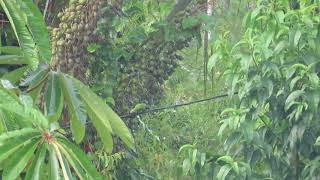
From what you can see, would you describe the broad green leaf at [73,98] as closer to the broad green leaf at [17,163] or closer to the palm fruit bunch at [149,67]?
the broad green leaf at [17,163]

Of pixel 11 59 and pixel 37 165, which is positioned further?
pixel 11 59

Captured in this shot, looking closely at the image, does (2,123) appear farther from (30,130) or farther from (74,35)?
(74,35)

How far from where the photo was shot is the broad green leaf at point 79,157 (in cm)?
154

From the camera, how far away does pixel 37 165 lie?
149 centimetres

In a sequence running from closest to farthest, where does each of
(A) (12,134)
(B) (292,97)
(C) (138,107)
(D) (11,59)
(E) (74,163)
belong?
(A) (12,134)
(E) (74,163)
(D) (11,59)
(B) (292,97)
(C) (138,107)

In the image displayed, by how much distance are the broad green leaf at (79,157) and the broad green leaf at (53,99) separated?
28 cm

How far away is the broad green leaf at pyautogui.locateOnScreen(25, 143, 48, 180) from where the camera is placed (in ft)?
4.87

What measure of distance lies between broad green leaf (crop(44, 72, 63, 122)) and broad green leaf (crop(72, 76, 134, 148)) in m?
0.05

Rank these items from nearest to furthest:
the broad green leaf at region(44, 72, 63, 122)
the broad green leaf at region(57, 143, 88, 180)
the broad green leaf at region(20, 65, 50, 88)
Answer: the broad green leaf at region(57, 143, 88, 180)
the broad green leaf at region(44, 72, 63, 122)
the broad green leaf at region(20, 65, 50, 88)

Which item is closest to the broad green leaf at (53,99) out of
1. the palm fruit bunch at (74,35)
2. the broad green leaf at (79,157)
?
the broad green leaf at (79,157)

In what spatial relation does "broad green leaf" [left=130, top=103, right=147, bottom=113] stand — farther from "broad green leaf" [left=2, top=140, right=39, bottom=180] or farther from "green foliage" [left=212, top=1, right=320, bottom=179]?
"broad green leaf" [left=2, top=140, right=39, bottom=180]

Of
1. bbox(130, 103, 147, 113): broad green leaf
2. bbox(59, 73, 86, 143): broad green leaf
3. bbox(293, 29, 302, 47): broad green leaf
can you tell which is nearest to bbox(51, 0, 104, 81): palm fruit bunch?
bbox(130, 103, 147, 113): broad green leaf

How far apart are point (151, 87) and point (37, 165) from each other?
1363 mm

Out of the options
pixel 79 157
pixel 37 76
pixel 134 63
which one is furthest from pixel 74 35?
pixel 79 157
